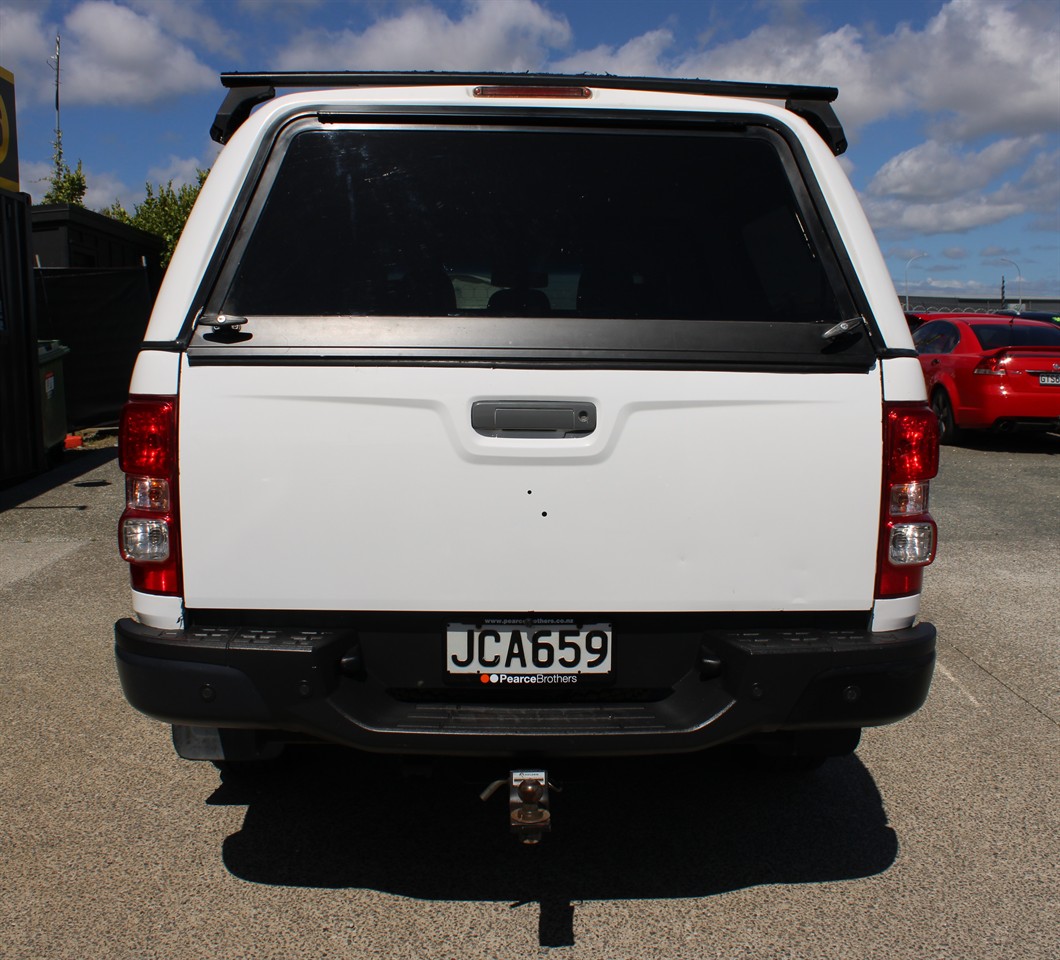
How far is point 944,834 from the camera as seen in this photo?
340 cm

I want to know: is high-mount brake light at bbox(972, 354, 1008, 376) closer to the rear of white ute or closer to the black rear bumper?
the rear of white ute

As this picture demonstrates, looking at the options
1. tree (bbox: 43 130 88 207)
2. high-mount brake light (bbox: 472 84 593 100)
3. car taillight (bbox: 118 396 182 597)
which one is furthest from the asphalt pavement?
tree (bbox: 43 130 88 207)

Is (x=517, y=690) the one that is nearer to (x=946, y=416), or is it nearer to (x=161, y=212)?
(x=946, y=416)

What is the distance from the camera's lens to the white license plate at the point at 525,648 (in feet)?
8.66

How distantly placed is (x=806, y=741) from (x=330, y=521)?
1401 millimetres

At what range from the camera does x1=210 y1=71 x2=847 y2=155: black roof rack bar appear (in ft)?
9.50

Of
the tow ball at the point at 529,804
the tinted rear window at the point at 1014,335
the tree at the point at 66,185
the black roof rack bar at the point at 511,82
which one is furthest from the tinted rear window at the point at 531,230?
the tree at the point at 66,185

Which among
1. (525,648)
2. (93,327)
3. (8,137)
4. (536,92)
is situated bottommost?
(525,648)

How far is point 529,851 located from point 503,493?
4.20 ft

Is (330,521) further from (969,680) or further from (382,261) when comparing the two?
(969,680)

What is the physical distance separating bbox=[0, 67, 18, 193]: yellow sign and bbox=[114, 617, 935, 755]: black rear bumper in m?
9.06

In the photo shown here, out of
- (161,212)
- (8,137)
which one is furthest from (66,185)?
(8,137)

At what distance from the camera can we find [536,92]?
2.88 metres

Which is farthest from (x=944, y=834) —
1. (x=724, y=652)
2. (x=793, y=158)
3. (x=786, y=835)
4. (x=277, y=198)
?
(x=277, y=198)
